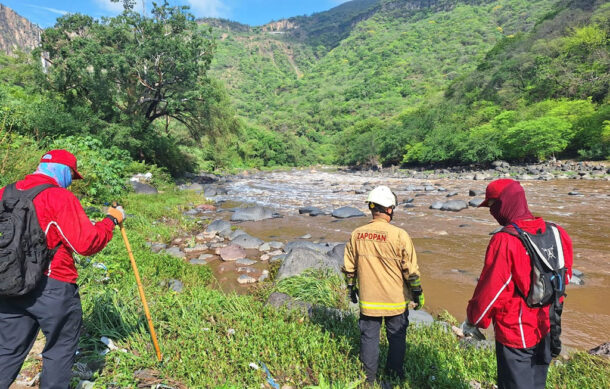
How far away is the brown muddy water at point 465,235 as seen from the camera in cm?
544

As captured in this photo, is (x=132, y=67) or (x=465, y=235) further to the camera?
(x=132, y=67)

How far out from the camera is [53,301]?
239cm

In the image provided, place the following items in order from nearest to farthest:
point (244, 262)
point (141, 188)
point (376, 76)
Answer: point (244, 262), point (141, 188), point (376, 76)

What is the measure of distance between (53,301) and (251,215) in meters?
11.0

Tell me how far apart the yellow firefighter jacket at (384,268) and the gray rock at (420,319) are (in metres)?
1.83

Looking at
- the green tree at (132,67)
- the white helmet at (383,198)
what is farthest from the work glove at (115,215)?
the green tree at (132,67)

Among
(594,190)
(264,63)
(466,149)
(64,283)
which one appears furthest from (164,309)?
(264,63)

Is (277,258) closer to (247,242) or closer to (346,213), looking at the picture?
(247,242)

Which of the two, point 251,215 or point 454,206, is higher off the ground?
point 251,215

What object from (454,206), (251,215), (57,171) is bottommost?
(454,206)

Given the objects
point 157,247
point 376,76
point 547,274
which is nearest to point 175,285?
point 157,247

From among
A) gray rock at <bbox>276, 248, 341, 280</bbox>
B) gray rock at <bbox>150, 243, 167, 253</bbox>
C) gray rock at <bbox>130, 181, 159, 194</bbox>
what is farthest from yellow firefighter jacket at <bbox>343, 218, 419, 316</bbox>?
gray rock at <bbox>130, 181, 159, 194</bbox>

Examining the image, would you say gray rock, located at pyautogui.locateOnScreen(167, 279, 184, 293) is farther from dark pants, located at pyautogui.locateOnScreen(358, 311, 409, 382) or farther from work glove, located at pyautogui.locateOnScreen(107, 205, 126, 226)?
dark pants, located at pyautogui.locateOnScreen(358, 311, 409, 382)

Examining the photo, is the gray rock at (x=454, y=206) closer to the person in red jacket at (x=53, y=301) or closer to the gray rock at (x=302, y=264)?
the gray rock at (x=302, y=264)
